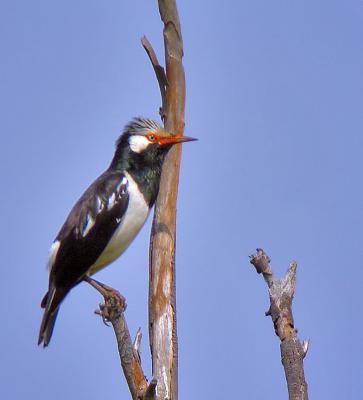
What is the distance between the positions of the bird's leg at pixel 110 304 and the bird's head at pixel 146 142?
156 cm

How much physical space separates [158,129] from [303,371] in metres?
3.38

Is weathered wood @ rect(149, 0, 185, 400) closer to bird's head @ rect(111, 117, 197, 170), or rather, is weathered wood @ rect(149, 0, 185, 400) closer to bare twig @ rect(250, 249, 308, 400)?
bird's head @ rect(111, 117, 197, 170)

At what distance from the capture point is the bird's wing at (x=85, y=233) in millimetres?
8242

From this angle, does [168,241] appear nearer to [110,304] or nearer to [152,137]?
[152,137]

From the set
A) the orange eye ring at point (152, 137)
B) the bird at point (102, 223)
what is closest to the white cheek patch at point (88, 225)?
the bird at point (102, 223)

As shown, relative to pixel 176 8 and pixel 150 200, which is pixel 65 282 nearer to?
pixel 150 200

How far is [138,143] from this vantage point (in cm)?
912

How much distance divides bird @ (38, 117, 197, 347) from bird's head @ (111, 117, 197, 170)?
0.01 m

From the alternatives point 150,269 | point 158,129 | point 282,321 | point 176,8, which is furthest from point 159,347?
point 176,8

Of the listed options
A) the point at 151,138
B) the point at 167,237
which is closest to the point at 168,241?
the point at 167,237

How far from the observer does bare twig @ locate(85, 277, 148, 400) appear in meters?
6.93

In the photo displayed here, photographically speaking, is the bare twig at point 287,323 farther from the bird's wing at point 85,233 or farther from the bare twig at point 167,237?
the bird's wing at point 85,233

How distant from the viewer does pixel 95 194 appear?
335 inches

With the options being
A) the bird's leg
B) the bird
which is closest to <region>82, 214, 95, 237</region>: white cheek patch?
the bird
